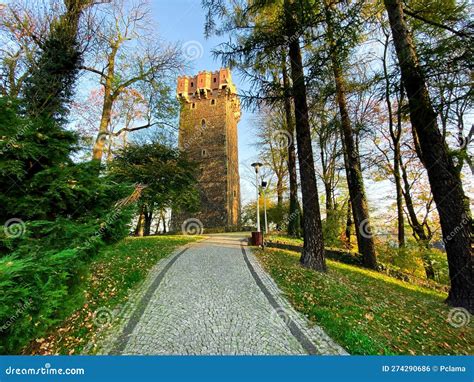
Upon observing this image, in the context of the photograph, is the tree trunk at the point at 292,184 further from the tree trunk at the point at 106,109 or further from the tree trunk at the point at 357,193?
the tree trunk at the point at 106,109

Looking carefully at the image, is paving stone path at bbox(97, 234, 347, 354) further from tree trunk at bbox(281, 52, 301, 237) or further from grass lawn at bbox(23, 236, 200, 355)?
tree trunk at bbox(281, 52, 301, 237)

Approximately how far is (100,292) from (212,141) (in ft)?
72.1

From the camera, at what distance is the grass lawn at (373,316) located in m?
2.74

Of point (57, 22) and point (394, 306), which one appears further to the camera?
point (57, 22)

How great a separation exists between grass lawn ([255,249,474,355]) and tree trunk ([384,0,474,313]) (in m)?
0.63

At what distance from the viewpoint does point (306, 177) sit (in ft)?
19.1

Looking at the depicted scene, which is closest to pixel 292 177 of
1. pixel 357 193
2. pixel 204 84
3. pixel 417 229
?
pixel 357 193

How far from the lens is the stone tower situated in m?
22.9

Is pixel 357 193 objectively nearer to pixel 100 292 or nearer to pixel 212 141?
pixel 100 292

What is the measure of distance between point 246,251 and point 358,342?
5.45 metres

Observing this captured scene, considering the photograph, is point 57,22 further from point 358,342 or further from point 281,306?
point 358,342

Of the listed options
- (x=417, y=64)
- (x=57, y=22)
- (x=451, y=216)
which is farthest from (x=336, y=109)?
(x=57, y=22)

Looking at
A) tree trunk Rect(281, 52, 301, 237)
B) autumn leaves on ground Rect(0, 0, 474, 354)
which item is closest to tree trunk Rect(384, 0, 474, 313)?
autumn leaves on ground Rect(0, 0, 474, 354)

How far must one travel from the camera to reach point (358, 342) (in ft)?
8.62
